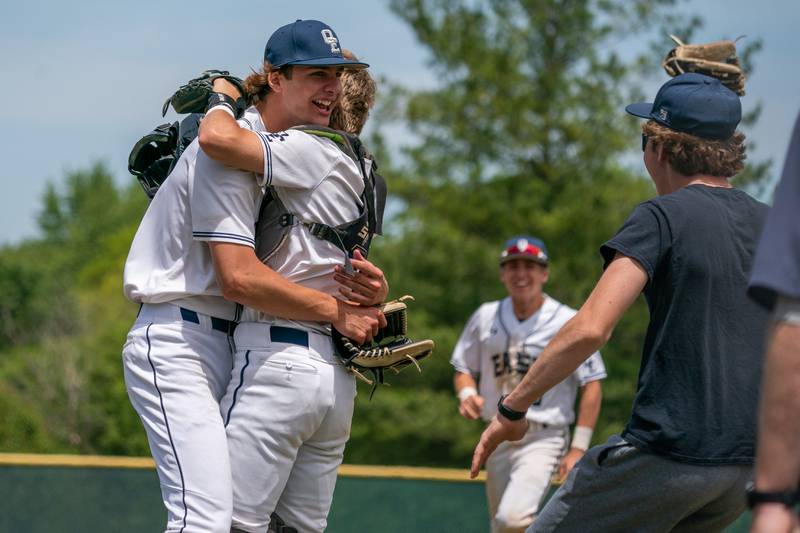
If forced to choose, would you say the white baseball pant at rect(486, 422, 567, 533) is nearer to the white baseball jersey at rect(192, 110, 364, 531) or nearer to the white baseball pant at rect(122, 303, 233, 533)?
the white baseball jersey at rect(192, 110, 364, 531)

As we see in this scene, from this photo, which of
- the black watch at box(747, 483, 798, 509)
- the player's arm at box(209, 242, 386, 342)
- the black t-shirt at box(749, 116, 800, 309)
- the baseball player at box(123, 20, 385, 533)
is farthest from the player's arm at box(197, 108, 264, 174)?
the black watch at box(747, 483, 798, 509)

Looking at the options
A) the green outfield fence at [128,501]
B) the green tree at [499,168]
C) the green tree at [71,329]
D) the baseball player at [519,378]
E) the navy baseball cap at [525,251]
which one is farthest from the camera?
the green tree at [71,329]

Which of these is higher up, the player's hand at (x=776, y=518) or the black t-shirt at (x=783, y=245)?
the black t-shirt at (x=783, y=245)

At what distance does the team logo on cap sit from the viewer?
391 cm

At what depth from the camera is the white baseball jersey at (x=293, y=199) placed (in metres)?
3.69

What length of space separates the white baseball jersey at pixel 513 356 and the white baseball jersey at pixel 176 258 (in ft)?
13.3

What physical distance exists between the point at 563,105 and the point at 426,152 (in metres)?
3.45

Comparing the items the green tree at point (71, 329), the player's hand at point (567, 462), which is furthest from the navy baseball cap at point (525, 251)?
the green tree at point (71, 329)

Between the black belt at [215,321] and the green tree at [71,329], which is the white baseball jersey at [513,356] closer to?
the black belt at [215,321]

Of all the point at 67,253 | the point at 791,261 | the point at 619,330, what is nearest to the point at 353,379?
the point at 791,261

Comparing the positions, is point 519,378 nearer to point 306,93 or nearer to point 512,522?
point 512,522

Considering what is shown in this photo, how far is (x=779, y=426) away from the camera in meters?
2.10

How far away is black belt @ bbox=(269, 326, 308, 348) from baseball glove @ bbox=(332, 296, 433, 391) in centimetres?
13

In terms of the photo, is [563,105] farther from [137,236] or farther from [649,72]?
[137,236]
